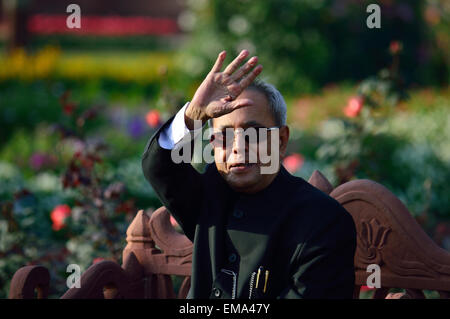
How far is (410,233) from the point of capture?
2.34 metres

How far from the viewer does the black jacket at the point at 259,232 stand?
205cm

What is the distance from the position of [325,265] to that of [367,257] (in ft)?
1.47

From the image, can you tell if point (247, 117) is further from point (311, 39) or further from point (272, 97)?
point (311, 39)

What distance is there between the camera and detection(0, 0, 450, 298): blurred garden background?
13.2 ft

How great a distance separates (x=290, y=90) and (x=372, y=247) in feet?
27.8

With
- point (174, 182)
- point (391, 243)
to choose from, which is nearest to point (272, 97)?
point (174, 182)

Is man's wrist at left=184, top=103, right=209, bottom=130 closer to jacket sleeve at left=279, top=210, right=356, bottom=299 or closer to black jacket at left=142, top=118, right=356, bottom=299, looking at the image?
black jacket at left=142, top=118, right=356, bottom=299

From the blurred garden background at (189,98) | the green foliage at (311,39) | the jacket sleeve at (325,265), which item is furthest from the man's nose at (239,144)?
the green foliage at (311,39)

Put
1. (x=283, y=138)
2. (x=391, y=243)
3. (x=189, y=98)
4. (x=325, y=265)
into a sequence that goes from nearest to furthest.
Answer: (x=325, y=265)
(x=283, y=138)
(x=391, y=243)
(x=189, y=98)

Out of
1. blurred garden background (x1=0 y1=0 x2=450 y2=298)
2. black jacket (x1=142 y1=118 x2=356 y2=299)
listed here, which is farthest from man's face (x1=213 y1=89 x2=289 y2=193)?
blurred garden background (x1=0 y1=0 x2=450 y2=298)

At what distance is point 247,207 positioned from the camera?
2.23 m

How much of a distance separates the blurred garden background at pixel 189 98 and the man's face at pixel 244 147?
5.62 feet

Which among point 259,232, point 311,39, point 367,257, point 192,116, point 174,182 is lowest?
point 367,257
